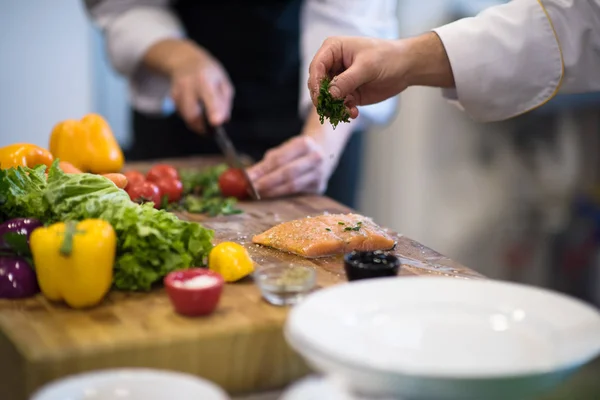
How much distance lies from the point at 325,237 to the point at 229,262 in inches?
16.0

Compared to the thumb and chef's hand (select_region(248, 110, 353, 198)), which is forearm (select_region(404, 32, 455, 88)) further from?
chef's hand (select_region(248, 110, 353, 198))

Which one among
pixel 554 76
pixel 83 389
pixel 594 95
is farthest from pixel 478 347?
pixel 594 95

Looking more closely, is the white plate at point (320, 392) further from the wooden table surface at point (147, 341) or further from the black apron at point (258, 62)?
the black apron at point (258, 62)

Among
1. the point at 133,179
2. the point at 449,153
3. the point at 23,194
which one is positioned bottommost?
the point at 449,153

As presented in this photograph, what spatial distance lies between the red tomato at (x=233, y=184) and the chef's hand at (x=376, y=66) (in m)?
0.61

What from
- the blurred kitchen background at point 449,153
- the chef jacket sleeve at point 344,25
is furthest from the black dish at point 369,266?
the blurred kitchen background at point 449,153

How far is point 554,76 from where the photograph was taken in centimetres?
228

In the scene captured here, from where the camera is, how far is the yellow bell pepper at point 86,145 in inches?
106

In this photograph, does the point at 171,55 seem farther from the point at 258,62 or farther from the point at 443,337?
the point at 443,337

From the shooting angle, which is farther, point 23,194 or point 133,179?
point 133,179

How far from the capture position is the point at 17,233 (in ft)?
5.89

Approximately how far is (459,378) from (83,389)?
1.84 feet

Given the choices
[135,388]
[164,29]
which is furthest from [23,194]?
[164,29]

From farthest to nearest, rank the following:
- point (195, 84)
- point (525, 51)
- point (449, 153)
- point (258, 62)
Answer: point (449, 153) → point (258, 62) → point (195, 84) → point (525, 51)
